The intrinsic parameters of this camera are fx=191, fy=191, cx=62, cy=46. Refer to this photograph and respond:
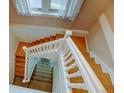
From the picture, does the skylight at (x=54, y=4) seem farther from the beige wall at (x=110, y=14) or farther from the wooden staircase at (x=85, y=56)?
the beige wall at (x=110, y=14)

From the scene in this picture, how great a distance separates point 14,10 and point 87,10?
65.6 inches

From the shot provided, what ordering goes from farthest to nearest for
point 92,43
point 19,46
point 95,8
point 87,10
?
1. point 19,46
2. point 92,43
3. point 87,10
4. point 95,8

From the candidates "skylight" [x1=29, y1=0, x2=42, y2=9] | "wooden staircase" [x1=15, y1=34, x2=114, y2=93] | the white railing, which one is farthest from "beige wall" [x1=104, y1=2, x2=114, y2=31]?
"skylight" [x1=29, y1=0, x2=42, y2=9]

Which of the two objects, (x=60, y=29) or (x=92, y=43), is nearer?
(x=92, y=43)

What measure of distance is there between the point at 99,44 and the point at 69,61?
4.27 ft

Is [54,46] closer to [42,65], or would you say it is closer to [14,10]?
[14,10]

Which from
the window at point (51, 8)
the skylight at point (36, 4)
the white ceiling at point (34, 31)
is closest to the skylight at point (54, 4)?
the window at point (51, 8)

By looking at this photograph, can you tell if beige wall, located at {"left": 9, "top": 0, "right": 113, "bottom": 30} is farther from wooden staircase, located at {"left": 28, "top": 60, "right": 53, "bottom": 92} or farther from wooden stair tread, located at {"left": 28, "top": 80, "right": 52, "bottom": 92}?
wooden stair tread, located at {"left": 28, "top": 80, "right": 52, "bottom": 92}

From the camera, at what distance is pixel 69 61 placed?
2.51m

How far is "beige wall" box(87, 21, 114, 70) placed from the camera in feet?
10.4
